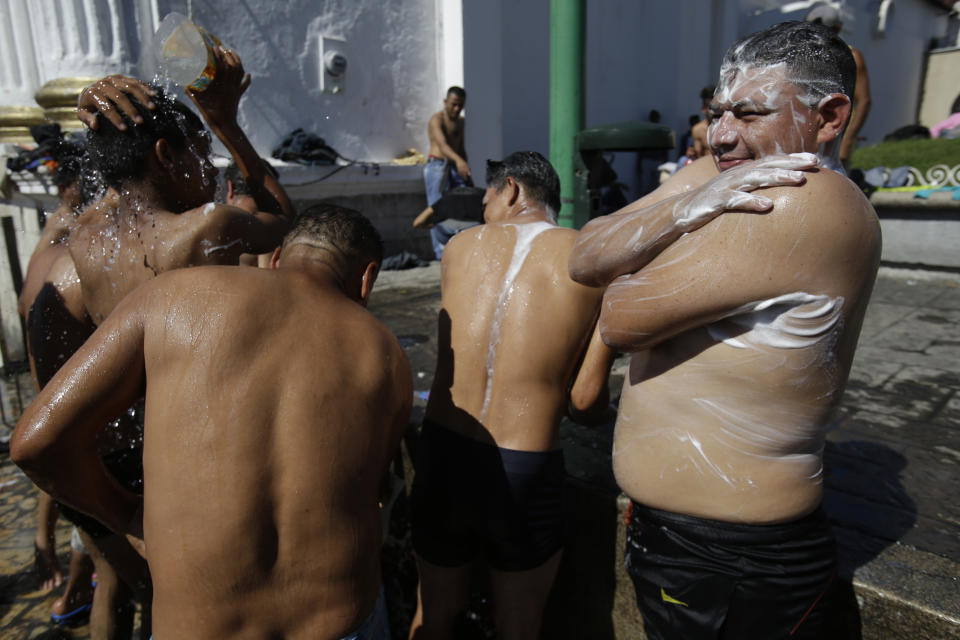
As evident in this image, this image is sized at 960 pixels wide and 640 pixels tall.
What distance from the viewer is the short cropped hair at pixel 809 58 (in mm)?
1331

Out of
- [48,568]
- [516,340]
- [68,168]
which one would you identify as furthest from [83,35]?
[516,340]

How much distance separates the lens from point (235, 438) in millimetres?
1374

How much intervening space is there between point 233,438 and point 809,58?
1533 mm

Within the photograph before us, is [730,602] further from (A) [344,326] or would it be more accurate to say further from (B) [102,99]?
(B) [102,99]

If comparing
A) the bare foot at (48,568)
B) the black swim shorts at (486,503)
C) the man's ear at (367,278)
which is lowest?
the bare foot at (48,568)

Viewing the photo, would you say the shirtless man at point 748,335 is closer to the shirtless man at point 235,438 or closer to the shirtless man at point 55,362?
the shirtless man at point 235,438

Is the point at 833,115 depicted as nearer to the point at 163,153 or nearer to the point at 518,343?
the point at 518,343

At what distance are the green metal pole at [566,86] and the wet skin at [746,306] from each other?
2.73 m

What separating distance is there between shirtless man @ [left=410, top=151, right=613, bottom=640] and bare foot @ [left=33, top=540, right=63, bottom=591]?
6.42 ft

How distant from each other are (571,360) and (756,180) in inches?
39.6

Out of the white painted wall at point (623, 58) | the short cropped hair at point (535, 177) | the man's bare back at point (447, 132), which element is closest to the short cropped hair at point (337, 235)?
the short cropped hair at point (535, 177)

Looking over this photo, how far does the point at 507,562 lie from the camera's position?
2.18m

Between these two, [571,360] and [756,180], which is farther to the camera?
[571,360]

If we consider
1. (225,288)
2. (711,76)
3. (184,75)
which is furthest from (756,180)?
(711,76)
